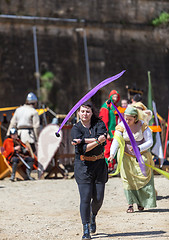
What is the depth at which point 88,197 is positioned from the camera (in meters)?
6.16

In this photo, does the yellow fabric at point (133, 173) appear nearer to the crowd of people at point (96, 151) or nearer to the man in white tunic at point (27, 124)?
the crowd of people at point (96, 151)

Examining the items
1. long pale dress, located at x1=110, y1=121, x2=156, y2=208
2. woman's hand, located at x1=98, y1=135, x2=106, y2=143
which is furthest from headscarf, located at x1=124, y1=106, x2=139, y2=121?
woman's hand, located at x1=98, y1=135, x2=106, y2=143

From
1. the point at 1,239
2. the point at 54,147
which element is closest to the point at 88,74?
the point at 54,147

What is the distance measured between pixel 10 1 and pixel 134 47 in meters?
5.21

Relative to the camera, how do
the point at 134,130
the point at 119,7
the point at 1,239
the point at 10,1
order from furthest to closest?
the point at 119,7, the point at 10,1, the point at 134,130, the point at 1,239

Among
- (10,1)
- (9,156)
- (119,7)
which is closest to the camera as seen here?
(9,156)

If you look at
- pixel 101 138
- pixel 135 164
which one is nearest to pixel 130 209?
pixel 135 164

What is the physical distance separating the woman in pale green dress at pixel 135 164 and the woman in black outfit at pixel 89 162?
137 cm

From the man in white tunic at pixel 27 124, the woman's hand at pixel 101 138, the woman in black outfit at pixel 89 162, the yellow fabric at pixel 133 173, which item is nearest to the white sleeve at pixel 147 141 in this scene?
the yellow fabric at pixel 133 173

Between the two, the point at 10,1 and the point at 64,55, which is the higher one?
the point at 10,1

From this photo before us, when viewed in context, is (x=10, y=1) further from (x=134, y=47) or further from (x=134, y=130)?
(x=134, y=130)

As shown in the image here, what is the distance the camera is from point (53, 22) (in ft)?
67.6

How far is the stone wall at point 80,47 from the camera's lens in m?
19.8

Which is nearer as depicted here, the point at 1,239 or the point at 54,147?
the point at 1,239
